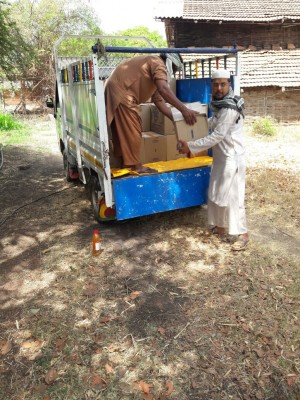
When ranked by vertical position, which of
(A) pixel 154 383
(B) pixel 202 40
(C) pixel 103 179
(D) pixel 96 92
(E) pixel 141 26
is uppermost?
(E) pixel 141 26

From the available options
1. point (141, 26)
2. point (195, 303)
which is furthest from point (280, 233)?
point (141, 26)

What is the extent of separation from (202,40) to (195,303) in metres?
14.6

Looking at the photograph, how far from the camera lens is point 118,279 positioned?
3807 millimetres

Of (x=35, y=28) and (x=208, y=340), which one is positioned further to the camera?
(x=35, y=28)

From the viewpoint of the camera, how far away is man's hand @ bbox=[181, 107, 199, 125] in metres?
4.26

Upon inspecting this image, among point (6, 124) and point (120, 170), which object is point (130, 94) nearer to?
point (120, 170)

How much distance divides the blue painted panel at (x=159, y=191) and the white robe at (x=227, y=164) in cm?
25

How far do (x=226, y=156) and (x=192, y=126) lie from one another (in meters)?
0.70

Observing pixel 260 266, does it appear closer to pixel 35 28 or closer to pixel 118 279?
pixel 118 279

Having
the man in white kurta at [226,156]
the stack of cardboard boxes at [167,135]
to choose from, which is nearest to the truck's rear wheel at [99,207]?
the stack of cardboard boxes at [167,135]

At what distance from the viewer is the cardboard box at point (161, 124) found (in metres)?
4.95

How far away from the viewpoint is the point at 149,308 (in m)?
3.31


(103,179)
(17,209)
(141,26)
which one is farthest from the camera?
(141,26)

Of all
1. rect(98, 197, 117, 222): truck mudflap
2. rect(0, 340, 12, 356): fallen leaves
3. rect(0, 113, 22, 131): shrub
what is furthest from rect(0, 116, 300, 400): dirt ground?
rect(0, 113, 22, 131): shrub
